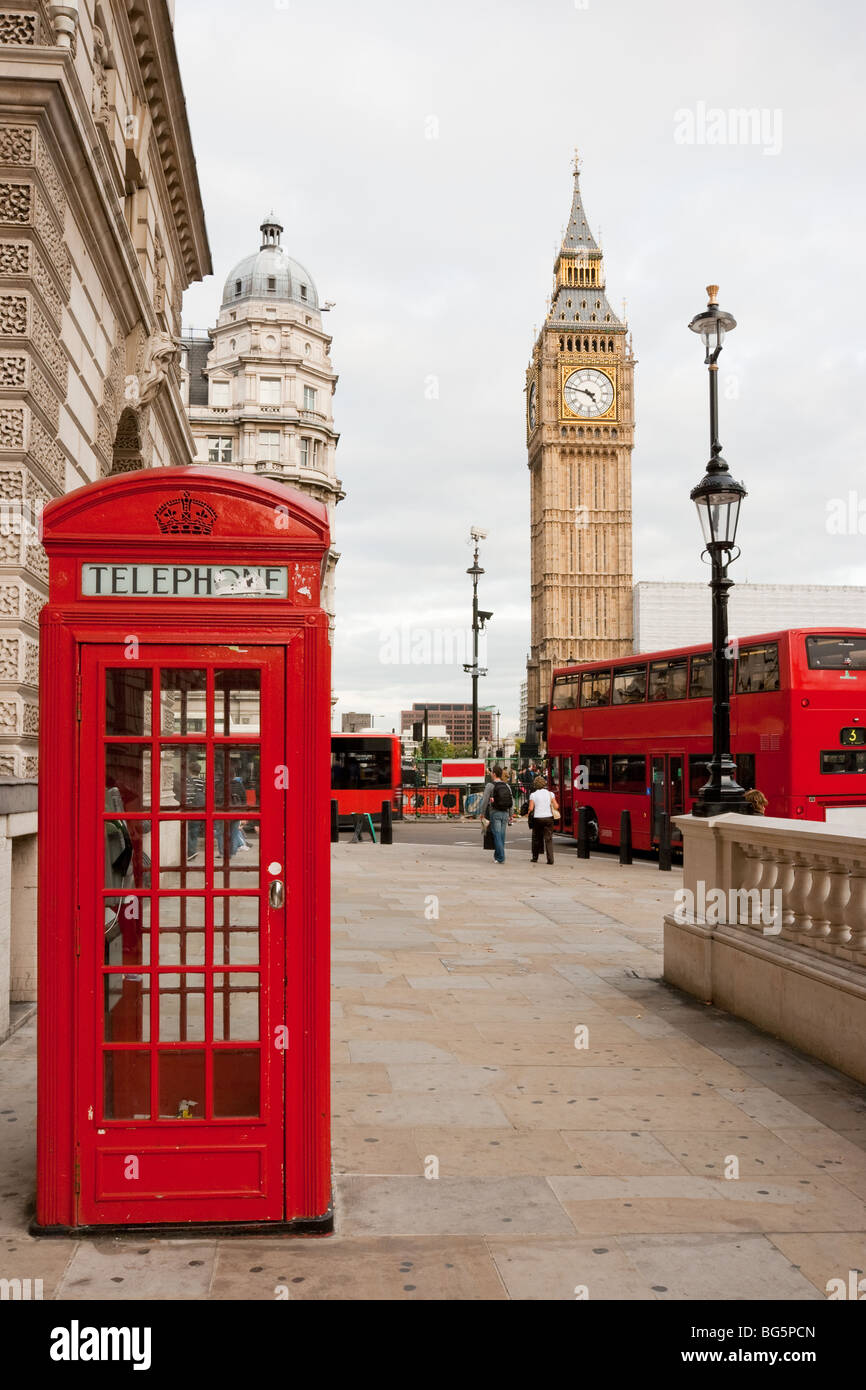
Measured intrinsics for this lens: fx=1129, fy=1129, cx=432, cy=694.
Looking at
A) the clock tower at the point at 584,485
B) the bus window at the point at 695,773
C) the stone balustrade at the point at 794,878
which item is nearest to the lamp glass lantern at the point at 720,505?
the stone balustrade at the point at 794,878

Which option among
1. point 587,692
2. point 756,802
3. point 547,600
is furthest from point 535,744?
point 547,600

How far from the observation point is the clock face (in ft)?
328

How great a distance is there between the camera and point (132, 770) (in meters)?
3.97

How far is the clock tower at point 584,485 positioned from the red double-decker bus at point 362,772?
224ft

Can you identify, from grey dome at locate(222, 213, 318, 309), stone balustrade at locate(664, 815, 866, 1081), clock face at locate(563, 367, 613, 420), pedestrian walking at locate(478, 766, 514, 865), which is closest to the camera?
stone balustrade at locate(664, 815, 866, 1081)

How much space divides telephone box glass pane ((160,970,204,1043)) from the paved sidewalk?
69 centimetres

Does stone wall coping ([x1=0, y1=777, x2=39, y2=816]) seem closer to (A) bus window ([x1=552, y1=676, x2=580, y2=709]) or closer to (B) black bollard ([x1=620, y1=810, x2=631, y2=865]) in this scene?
(B) black bollard ([x1=620, y1=810, x2=631, y2=865])

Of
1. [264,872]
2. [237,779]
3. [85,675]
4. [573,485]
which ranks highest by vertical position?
[573,485]

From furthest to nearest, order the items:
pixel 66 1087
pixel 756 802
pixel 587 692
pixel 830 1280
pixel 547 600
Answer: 1. pixel 547 600
2. pixel 587 692
3. pixel 756 802
4. pixel 66 1087
5. pixel 830 1280

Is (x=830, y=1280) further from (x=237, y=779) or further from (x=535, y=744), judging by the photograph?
(x=535, y=744)

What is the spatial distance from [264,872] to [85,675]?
0.92 metres

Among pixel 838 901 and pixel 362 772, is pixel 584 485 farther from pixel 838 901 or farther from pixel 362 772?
pixel 838 901

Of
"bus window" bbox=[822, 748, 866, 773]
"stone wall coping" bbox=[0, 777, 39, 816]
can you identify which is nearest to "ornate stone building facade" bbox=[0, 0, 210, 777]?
"stone wall coping" bbox=[0, 777, 39, 816]

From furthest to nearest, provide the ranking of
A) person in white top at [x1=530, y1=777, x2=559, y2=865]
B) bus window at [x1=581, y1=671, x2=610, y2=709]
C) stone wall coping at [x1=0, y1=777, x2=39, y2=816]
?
bus window at [x1=581, y1=671, x2=610, y2=709]
person in white top at [x1=530, y1=777, x2=559, y2=865]
stone wall coping at [x1=0, y1=777, x2=39, y2=816]
